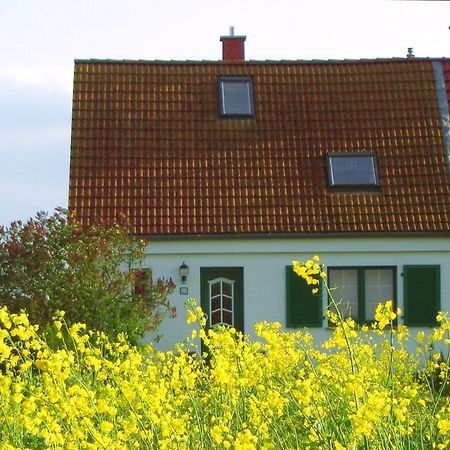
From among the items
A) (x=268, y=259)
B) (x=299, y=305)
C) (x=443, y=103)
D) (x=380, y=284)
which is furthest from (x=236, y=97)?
(x=380, y=284)

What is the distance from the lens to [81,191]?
24188 millimetres

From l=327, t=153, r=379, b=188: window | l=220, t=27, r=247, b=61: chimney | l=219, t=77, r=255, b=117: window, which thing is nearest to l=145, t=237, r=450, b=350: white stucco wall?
l=327, t=153, r=379, b=188: window

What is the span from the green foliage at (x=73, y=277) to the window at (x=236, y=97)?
5963mm

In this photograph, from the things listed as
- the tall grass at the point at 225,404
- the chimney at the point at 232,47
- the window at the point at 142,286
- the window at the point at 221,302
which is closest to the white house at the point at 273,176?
the window at the point at 221,302

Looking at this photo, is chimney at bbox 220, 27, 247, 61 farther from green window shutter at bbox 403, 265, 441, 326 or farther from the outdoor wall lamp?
green window shutter at bbox 403, 265, 441, 326

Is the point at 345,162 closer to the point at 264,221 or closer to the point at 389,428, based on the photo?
the point at 264,221

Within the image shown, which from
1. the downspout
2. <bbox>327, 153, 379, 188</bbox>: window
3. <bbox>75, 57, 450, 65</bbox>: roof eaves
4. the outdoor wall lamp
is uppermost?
<bbox>75, 57, 450, 65</bbox>: roof eaves

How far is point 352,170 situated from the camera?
24.8 meters

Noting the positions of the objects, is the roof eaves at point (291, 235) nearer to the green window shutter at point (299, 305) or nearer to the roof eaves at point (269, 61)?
the green window shutter at point (299, 305)

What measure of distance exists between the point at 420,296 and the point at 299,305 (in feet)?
7.77

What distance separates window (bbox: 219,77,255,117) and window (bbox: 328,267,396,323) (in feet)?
13.5

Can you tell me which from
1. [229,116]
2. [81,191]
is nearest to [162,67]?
[229,116]

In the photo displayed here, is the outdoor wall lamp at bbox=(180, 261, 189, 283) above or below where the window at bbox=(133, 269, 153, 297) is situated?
above

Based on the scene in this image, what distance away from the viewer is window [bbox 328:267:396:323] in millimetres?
23500
